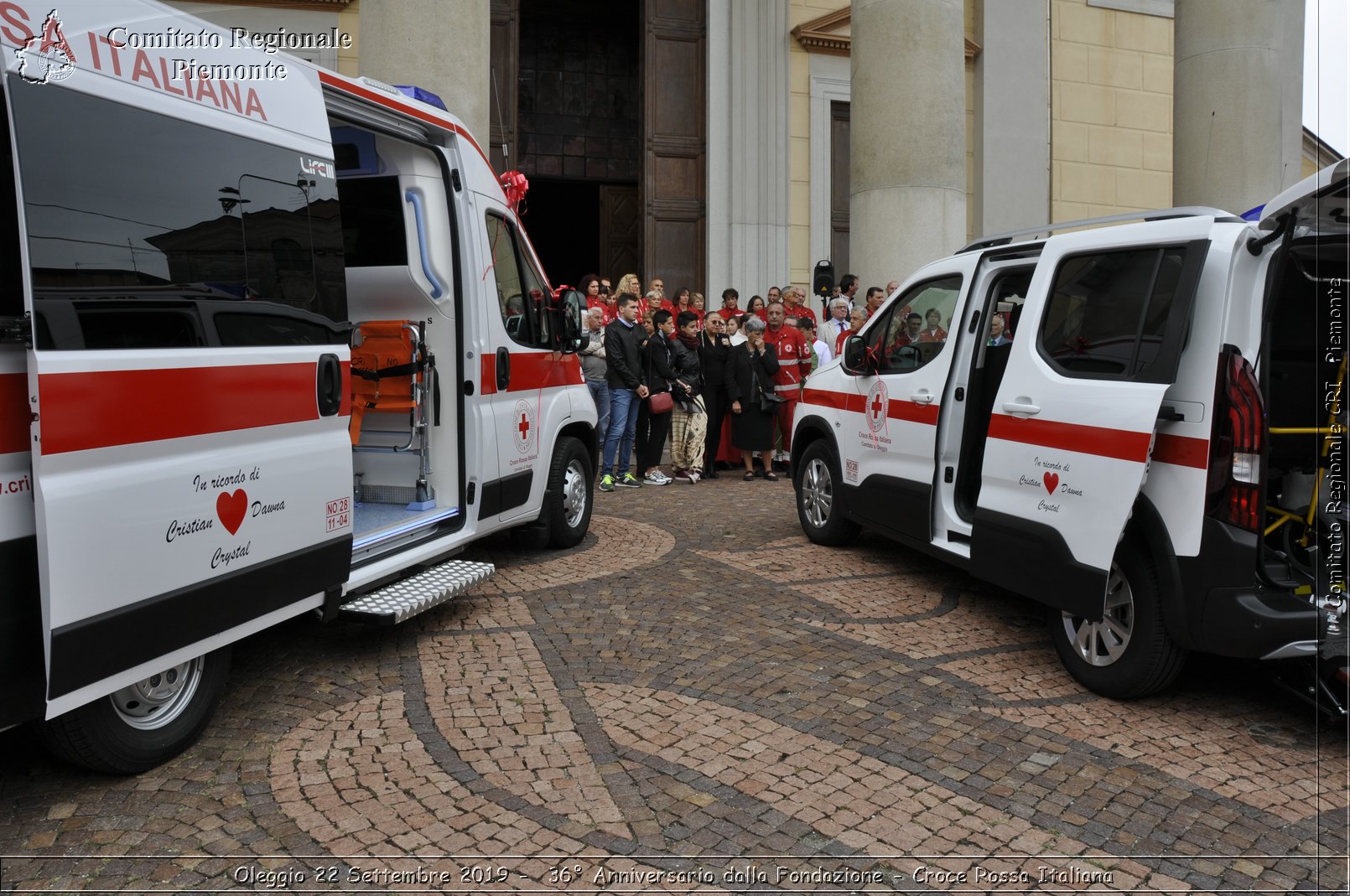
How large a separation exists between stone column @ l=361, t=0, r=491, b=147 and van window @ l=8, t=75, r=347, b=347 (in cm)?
616

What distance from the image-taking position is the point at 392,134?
545 cm

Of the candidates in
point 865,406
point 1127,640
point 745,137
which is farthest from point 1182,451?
point 745,137

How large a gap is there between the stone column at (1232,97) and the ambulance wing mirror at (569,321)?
10.8m

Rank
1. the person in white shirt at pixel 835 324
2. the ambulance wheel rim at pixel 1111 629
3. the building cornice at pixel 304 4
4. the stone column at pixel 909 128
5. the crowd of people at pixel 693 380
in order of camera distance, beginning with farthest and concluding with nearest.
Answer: the building cornice at pixel 304 4, the stone column at pixel 909 128, the person in white shirt at pixel 835 324, the crowd of people at pixel 693 380, the ambulance wheel rim at pixel 1111 629

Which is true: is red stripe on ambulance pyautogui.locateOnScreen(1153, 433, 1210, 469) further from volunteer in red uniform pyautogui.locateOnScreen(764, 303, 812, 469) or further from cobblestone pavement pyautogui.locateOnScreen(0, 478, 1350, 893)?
volunteer in red uniform pyautogui.locateOnScreen(764, 303, 812, 469)

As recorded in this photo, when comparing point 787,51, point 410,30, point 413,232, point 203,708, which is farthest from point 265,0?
point 203,708

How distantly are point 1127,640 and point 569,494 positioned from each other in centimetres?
404

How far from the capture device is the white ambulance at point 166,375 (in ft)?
10.2

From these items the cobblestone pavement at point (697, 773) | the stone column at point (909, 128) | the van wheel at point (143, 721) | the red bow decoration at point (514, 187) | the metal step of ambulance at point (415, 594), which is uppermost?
the stone column at point (909, 128)

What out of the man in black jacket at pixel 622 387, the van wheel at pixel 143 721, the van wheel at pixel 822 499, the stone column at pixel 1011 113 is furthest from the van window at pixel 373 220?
the stone column at pixel 1011 113

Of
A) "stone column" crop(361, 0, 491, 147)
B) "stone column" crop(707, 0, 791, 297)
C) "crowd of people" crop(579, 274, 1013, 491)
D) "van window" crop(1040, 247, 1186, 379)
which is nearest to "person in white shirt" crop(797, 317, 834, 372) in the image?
"crowd of people" crop(579, 274, 1013, 491)

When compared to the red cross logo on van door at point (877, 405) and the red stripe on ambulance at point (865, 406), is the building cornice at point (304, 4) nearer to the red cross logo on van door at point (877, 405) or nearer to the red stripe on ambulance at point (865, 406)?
the red stripe on ambulance at point (865, 406)

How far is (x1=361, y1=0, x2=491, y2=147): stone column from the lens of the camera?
10055 millimetres

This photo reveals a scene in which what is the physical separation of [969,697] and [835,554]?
273cm
